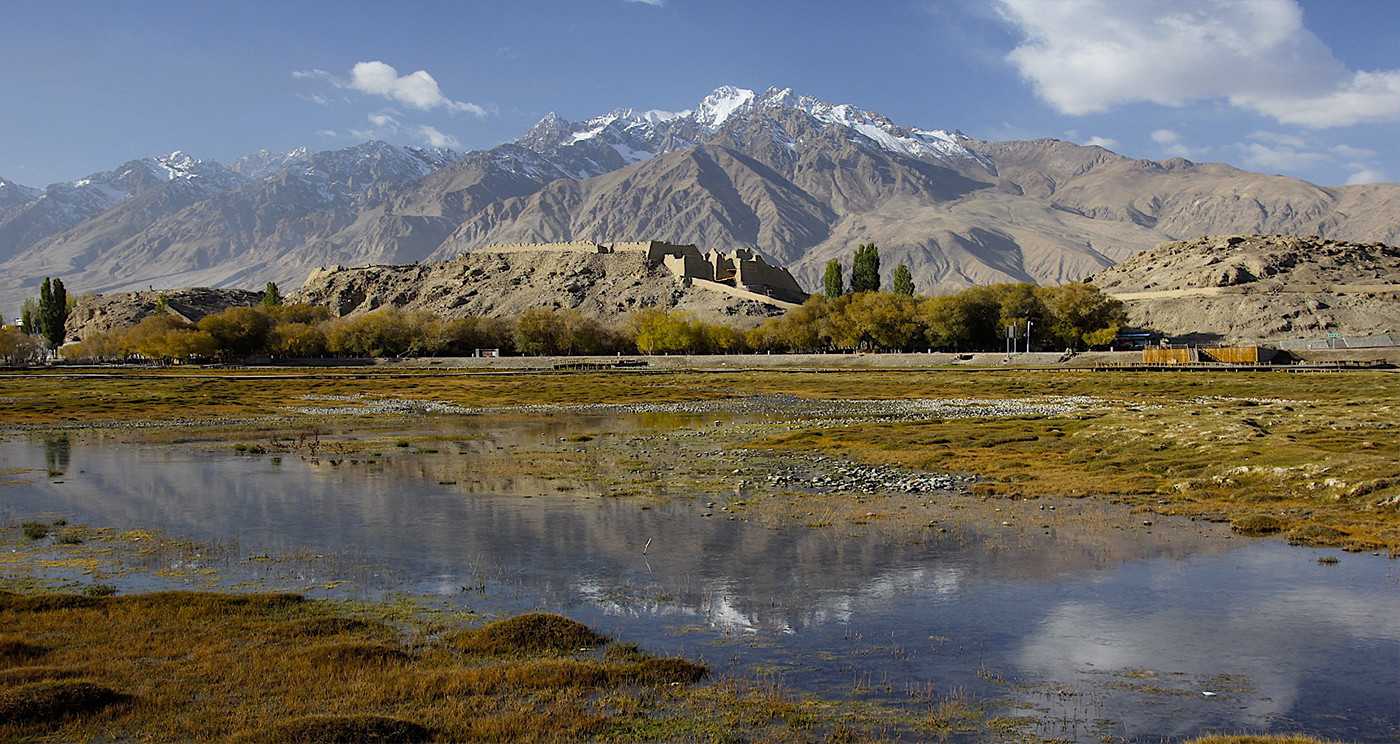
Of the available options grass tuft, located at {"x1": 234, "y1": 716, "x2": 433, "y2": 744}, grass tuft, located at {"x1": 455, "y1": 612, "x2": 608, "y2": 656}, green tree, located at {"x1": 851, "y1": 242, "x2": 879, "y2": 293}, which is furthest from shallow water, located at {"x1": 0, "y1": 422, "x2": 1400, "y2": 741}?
green tree, located at {"x1": 851, "y1": 242, "x2": 879, "y2": 293}

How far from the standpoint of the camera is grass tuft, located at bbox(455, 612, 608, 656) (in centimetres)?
1561

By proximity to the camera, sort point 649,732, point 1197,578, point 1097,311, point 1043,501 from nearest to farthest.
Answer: point 649,732, point 1197,578, point 1043,501, point 1097,311

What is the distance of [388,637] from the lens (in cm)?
1630

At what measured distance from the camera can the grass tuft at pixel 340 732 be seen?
11.9 metres

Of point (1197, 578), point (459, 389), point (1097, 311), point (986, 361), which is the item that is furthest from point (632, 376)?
point (1197, 578)

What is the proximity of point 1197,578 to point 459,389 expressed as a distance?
273ft

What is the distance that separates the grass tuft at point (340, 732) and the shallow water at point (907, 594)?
458 centimetres

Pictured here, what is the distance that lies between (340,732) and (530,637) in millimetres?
4172

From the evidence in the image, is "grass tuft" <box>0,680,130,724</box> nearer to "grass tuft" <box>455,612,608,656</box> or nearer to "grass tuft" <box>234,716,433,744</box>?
"grass tuft" <box>234,716,433,744</box>

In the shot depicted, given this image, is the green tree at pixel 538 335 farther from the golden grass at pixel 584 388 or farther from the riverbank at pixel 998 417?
the riverbank at pixel 998 417

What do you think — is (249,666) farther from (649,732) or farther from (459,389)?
(459,389)

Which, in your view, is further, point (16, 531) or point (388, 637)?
point (16, 531)

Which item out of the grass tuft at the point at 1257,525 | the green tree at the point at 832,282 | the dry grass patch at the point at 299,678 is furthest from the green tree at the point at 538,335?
the dry grass patch at the point at 299,678

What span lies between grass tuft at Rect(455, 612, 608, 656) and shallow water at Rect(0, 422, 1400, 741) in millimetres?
828
